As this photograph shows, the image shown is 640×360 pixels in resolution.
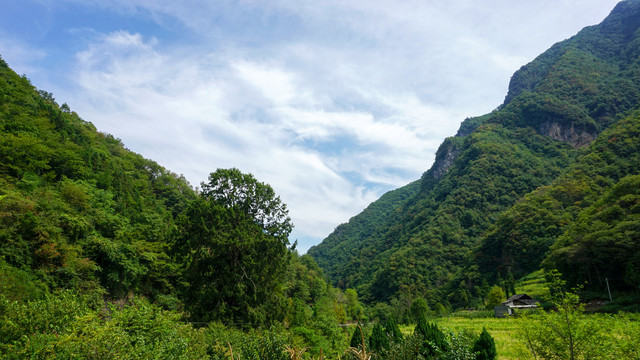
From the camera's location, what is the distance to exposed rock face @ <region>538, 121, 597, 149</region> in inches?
4508

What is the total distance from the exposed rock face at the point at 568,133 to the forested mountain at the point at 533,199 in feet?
1.11

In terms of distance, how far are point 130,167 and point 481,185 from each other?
10351 centimetres

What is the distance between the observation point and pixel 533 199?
75.4 meters

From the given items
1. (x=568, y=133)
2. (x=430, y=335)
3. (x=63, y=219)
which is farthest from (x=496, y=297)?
(x=568, y=133)

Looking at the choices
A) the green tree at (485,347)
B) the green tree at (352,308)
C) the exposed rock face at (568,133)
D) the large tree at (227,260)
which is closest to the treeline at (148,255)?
the large tree at (227,260)

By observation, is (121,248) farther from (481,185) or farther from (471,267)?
(481,185)

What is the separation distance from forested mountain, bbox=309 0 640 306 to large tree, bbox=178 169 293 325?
37166 millimetres

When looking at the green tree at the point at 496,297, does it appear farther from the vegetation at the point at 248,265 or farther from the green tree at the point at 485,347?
the green tree at the point at 485,347

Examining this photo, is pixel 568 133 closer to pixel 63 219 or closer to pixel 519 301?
pixel 519 301

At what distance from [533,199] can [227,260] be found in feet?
262

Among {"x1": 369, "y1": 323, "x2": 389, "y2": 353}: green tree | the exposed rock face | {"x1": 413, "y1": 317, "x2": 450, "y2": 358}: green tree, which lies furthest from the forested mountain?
{"x1": 413, "y1": 317, "x2": 450, "y2": 358}: green tree

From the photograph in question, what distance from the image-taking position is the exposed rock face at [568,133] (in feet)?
376

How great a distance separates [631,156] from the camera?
65062 mm

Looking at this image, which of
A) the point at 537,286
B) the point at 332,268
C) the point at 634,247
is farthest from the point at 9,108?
the point at 332,268
